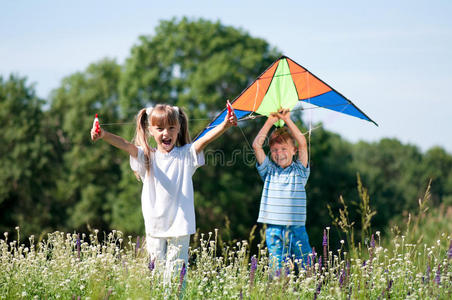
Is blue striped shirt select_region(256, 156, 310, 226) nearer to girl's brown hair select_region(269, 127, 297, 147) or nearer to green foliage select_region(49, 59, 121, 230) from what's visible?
girl's brown hair select_region(269, 127, 297, 147)

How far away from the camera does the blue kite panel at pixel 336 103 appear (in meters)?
6.70

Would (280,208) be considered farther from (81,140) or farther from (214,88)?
(81,140)

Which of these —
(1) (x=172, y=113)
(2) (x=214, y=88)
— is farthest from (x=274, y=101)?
(2) (x=214, y=88)

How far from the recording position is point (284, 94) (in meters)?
7.19

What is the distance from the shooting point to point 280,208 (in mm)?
6074

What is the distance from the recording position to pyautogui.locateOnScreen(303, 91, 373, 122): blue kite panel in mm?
6695

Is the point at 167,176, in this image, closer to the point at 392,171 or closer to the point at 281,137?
the point at 281,137

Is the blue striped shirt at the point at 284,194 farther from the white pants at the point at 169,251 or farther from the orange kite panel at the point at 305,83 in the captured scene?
the white pants at the point at 169,251

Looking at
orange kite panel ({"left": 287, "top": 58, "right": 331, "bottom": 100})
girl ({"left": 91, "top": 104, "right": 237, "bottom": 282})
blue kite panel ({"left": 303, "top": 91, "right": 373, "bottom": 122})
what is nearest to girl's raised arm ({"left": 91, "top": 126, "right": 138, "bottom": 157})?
girl ({"left": 91, "top": 104, "right": 237, "bottom": 282})

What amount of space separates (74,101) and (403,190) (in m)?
30.4

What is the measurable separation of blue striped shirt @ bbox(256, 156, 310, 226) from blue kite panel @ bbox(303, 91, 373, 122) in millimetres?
1115

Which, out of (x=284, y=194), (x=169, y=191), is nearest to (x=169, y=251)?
(x=169, y=191)

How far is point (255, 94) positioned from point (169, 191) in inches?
101

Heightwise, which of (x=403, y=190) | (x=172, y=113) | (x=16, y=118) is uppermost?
(x=16, y=118)
